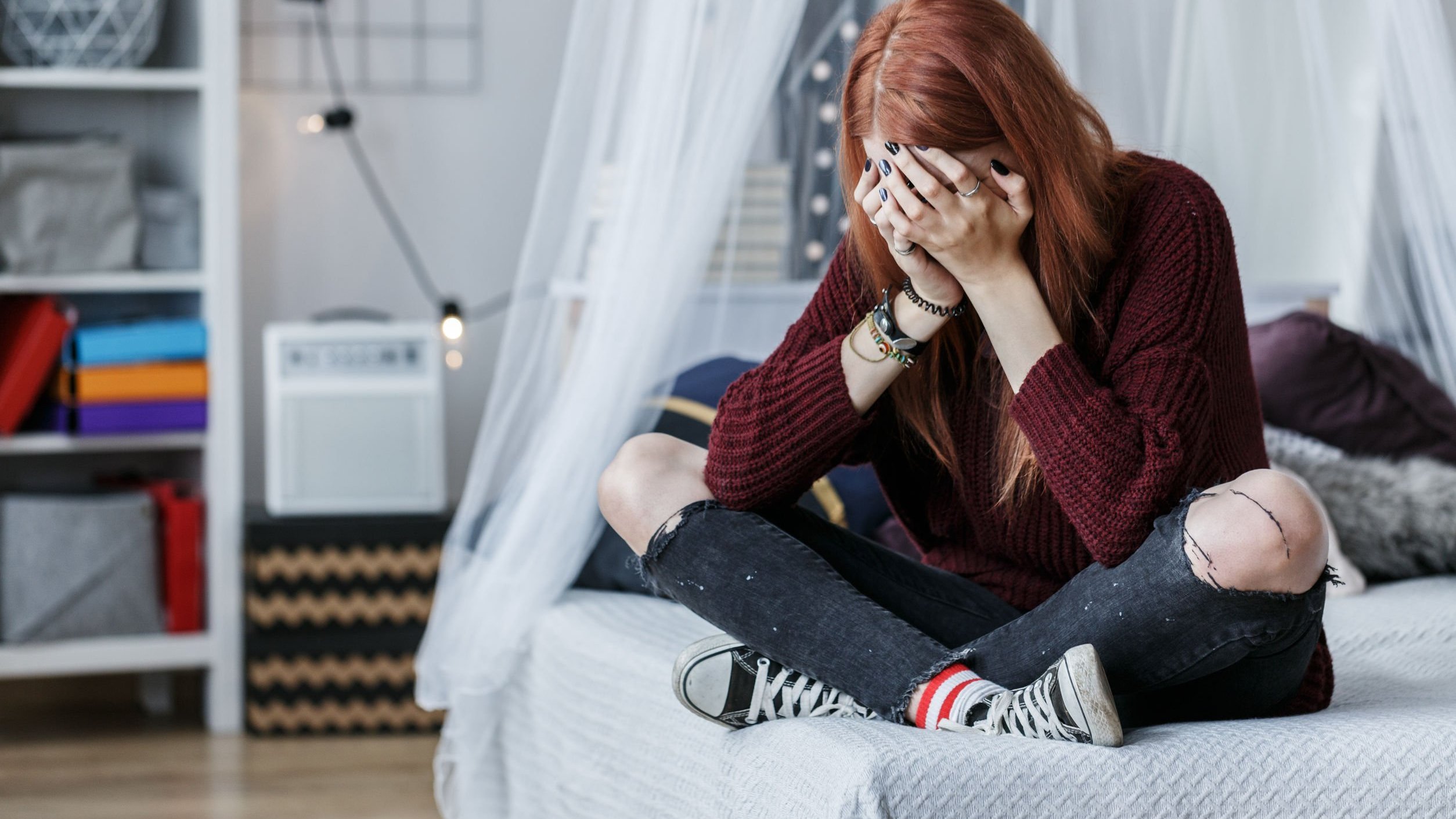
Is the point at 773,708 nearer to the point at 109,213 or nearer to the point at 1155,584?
the point at 1155,584

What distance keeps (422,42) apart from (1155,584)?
2.11 metres

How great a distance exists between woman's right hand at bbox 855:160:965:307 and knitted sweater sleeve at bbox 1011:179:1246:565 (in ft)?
0.37

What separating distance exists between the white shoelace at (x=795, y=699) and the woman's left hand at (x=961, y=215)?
1.14ft

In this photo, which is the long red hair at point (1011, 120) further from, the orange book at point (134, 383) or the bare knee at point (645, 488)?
the orange book at point (134, 383)

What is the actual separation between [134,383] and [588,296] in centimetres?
115

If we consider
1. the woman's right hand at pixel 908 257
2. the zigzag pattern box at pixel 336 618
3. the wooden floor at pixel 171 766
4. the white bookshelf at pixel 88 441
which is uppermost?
the woman's right hand at pixel 908 257

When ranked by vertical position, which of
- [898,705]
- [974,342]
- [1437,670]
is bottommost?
[1437,670]

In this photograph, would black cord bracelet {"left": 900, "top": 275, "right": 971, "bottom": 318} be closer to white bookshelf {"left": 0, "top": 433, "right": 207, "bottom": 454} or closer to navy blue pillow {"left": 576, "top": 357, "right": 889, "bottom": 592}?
navy blue pillow {"left": 576, "top": 357, "right": 889, "bottom": 592}

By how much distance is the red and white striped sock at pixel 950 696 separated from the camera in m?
1.09

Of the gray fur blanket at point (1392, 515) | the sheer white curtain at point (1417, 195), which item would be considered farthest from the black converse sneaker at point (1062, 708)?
the sheer white curtain at point (1417, 195)

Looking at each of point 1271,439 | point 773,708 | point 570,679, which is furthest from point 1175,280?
point 1271,439

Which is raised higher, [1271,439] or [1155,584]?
[1155,584]

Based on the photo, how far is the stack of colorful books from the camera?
7.90 feet

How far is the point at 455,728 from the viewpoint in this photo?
1.77 m
